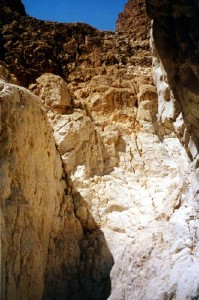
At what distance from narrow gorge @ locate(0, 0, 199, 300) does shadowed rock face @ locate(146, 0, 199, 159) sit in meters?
0.02

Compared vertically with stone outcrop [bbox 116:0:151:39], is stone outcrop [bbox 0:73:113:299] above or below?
below

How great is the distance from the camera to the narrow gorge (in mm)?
8445

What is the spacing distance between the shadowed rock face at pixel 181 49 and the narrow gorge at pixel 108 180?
0.02m

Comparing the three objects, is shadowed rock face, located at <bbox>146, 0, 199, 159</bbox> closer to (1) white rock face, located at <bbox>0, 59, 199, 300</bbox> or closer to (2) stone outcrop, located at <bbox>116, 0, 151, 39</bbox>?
(1) white rock face, located at <bbox>0, 59, 199, 300</bbox>

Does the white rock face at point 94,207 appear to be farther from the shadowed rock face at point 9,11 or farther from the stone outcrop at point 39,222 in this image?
the shadowed rock face at point 9,11

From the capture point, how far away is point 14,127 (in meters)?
10.0

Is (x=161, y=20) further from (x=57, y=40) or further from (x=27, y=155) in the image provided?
(x=57, y=40)

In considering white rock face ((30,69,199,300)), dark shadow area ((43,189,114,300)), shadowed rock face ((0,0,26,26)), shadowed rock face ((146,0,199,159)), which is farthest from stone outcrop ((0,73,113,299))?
shadowed rock face ((0,0,26,26))

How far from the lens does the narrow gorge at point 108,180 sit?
845 cm

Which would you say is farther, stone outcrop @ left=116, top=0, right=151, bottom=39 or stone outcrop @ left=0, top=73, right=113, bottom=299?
stone outcrop @ left=116, top=0, right=151, bottom=39

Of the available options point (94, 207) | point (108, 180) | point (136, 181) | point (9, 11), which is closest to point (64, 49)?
point (9, 11)

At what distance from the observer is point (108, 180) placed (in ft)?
43.5

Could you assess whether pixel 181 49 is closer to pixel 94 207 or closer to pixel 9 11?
pixel 94 207

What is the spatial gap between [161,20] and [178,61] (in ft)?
3.06
